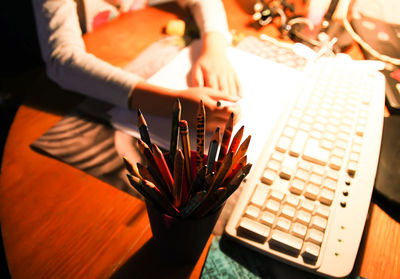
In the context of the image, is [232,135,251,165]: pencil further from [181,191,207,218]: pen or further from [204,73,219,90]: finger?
[204,73,219,90]: finger

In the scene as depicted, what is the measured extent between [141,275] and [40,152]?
283 mm

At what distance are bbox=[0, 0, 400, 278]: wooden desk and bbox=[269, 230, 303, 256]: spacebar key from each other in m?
0.10

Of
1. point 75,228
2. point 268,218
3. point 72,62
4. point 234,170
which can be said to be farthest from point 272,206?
point 72,62

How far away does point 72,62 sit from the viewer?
657 mm

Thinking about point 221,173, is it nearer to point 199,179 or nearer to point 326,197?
point 199,179

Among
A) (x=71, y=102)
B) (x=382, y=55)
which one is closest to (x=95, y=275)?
(x=71, y=102)

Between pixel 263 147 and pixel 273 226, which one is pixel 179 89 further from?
pixel 273 226

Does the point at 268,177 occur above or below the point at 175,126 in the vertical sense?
below

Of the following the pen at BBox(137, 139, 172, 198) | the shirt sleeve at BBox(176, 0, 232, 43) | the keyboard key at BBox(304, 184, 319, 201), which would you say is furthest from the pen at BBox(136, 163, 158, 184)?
the shirt sleeve at BBox(176, 0, 232, 43)

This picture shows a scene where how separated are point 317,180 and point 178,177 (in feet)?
0.83

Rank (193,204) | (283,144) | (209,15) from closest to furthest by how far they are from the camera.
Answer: (193,204)
(283,144)
(209,15)

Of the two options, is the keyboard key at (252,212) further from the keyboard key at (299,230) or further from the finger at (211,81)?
the finger at (211,81)

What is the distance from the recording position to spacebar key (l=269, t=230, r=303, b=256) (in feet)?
1.29

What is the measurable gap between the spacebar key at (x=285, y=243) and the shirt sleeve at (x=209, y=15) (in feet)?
1.88
